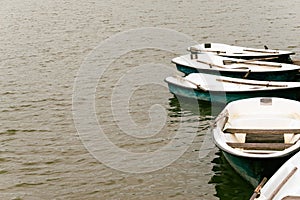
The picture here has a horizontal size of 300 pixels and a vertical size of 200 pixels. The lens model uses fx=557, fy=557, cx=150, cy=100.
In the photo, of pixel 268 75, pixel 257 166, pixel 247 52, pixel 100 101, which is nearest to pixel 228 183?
pixel 257 166

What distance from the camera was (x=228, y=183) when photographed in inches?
416

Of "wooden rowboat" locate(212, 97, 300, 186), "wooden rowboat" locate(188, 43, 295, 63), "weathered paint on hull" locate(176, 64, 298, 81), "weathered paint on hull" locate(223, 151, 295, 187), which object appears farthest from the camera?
"wooden rowboat" locate(188, 43, 295, 63)

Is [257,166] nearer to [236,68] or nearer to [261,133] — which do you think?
[261,133]

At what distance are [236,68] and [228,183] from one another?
19.8 ft

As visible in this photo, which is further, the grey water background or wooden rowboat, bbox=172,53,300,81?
wooden rowboat, bbox=172,53,300,81

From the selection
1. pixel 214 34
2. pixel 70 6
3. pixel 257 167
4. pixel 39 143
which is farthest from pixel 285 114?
pixel 70 6

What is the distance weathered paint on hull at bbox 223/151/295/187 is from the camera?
8.99 meters

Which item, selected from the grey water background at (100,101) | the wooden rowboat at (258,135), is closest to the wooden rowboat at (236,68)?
the grey water background at (100,101)

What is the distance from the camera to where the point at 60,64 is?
21094mm

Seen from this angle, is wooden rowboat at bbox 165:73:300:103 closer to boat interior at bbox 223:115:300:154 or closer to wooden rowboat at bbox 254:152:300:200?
boat interior at bbox 223:115:300:154


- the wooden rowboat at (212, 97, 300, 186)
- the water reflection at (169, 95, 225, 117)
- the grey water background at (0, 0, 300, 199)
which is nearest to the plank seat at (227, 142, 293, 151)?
the wooden rowboat at (212, 97, 300, 186)

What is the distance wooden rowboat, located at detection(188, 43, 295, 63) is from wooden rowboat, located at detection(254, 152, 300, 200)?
880cm

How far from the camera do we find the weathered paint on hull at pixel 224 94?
13656 millimetres

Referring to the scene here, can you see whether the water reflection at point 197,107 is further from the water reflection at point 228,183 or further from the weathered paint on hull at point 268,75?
the water reflection at point 228,183
